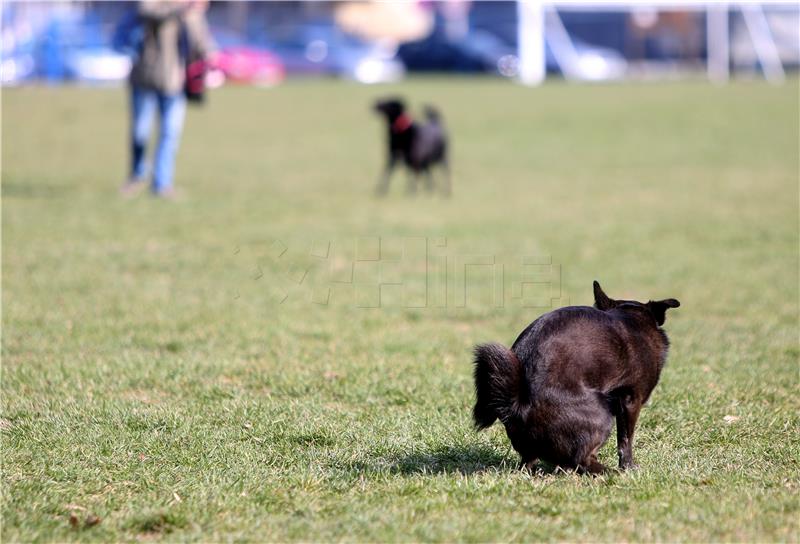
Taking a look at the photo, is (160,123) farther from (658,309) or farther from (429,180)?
(658,309)

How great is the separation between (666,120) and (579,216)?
1221cm

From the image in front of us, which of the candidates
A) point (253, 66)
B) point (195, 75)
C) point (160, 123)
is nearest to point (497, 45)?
point (253, 66)

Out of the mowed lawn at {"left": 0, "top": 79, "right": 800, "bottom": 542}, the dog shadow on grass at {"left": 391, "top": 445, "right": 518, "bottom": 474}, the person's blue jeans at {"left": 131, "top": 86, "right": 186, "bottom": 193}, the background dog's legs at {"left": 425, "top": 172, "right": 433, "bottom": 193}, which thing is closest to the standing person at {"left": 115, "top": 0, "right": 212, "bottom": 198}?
the person's blue jeans at {"left": 131, "top": 86, "right": 186, "bottom": 193}

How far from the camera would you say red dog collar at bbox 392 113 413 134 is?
14195mm

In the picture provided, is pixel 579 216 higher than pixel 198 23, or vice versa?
pixel 198 23

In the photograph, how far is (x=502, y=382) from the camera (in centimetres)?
373

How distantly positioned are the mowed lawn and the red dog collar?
0.97 meters

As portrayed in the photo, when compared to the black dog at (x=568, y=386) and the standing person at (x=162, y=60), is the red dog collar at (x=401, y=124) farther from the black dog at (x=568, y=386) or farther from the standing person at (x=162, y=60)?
the black dog at (x=568, y=386)

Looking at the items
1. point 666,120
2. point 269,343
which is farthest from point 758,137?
point 269,343

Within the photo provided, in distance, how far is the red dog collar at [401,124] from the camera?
14.2 meters

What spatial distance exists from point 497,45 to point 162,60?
2768cm

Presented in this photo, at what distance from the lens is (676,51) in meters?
39.6

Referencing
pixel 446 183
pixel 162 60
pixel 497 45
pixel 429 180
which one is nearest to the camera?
pixel 162 60

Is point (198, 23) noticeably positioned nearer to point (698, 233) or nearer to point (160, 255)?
point (160, 255)
